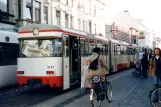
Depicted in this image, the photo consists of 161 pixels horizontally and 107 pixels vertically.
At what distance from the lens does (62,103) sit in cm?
1073

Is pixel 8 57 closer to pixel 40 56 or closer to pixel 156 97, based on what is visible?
pixel 40 56

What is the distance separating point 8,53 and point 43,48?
11.4 feet

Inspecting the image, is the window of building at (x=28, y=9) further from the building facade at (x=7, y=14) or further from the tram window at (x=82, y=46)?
the tram window at (x=82, y=46)

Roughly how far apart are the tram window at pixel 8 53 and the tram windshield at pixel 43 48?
2.36 m

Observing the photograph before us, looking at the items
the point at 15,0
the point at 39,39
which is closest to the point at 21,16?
the point at 15,0

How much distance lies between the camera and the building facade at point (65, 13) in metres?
28.7

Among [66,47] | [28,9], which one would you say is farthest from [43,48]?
[28,9]

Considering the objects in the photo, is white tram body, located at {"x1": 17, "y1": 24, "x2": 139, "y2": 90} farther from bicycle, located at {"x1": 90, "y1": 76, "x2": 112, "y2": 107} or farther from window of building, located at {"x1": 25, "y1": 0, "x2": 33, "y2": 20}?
window of building, located at {"x1": 25, "y1": 0, "x2": 33, "y2": 20}

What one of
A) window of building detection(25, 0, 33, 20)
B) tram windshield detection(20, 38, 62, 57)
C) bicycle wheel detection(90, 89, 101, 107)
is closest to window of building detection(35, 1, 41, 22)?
window of building detection(25, 0, 33, 20)

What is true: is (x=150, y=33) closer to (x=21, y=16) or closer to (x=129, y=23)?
(x=129, y=23)

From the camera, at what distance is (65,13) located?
128 ft

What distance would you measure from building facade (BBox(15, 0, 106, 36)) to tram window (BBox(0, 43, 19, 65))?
11084 millimetres

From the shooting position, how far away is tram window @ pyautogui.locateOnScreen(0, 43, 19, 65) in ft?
50.1

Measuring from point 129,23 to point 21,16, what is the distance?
246ft
